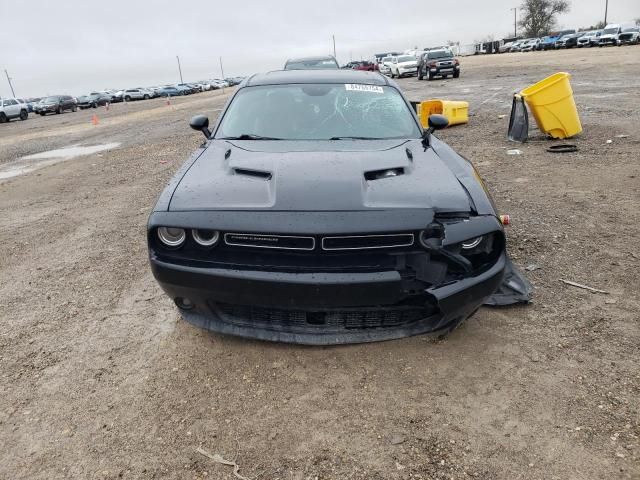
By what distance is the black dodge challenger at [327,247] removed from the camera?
90.7 inches

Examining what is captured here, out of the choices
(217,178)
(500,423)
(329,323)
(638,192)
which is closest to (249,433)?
(329,323)

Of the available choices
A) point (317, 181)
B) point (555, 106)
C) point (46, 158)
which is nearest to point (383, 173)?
point (317, 181)

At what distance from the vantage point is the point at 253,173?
2.74 meters

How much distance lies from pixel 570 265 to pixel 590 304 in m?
0.61

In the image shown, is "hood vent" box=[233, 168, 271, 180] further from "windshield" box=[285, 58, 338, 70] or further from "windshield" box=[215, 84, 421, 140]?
"windshield" box=[285, 58, 338, 70]

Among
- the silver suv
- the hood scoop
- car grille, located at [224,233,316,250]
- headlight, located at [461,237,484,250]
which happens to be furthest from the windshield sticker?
the silver suv

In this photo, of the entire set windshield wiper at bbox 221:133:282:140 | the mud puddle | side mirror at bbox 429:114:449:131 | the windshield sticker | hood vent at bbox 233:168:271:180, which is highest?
the windshield sticker

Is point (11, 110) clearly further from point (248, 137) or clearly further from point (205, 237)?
point (205, 237)

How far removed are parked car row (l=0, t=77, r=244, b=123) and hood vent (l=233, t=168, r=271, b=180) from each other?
32543mm

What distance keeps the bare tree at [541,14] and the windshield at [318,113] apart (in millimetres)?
94810

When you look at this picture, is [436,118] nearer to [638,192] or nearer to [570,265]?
[570,265]

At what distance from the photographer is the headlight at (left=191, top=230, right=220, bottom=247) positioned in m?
2.44

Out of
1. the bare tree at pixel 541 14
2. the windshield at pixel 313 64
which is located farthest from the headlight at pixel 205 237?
the bare tree at pixel 541 14

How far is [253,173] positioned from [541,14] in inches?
3870
